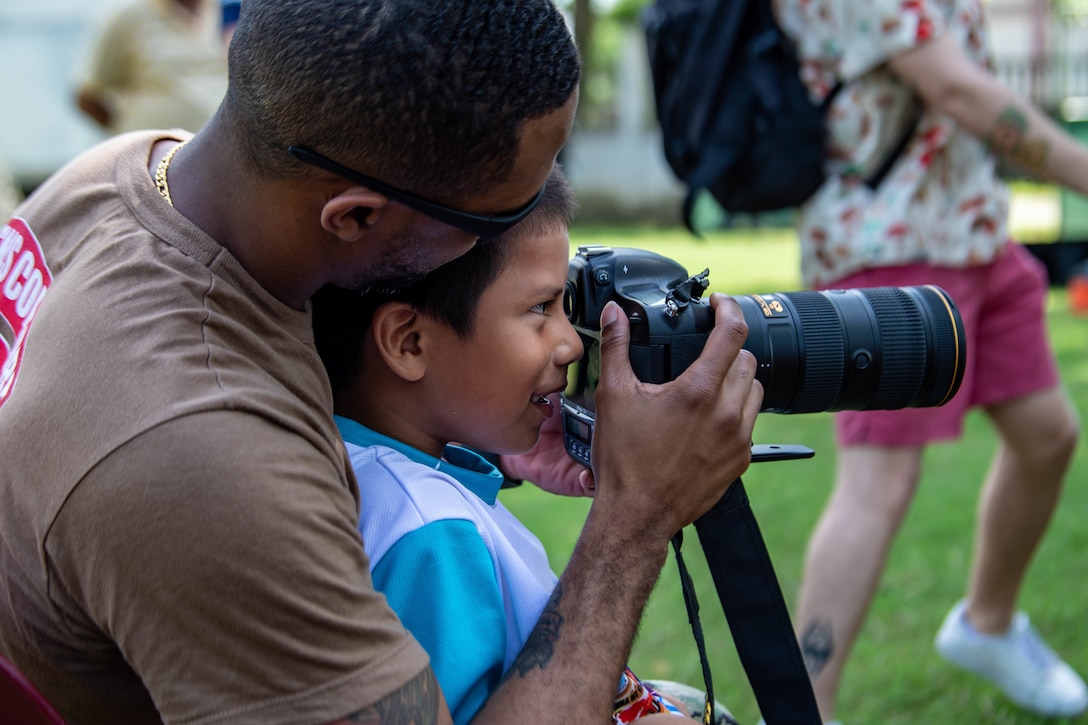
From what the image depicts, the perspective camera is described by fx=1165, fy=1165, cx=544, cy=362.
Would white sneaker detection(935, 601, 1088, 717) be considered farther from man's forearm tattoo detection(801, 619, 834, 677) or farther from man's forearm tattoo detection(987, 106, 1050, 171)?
man's forearm tattoo detection(987, 106, 1050, 171)

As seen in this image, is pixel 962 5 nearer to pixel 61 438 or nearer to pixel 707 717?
pixel 707 717

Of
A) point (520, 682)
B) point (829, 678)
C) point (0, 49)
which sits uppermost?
point (520, 682)

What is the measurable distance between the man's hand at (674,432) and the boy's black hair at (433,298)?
22cm

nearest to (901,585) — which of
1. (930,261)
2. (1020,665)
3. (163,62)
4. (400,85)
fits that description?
(1020,665)

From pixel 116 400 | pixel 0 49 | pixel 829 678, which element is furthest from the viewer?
pixel 0 49

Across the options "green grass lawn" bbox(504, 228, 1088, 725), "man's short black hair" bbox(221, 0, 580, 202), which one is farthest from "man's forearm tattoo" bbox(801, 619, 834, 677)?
"man's short black hair" bbox(221, 0, 580, 202)

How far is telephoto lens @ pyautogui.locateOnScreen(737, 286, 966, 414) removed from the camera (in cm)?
193

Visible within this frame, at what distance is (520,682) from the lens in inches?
59.5

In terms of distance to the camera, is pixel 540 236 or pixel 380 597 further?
pixel 540 236

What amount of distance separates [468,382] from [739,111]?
1640 millimetres

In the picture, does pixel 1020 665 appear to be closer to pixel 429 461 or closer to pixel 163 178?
pixel 429 461

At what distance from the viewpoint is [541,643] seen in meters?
1.55

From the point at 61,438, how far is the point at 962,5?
8.23ft

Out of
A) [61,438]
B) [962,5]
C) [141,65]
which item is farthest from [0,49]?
[61,438]
